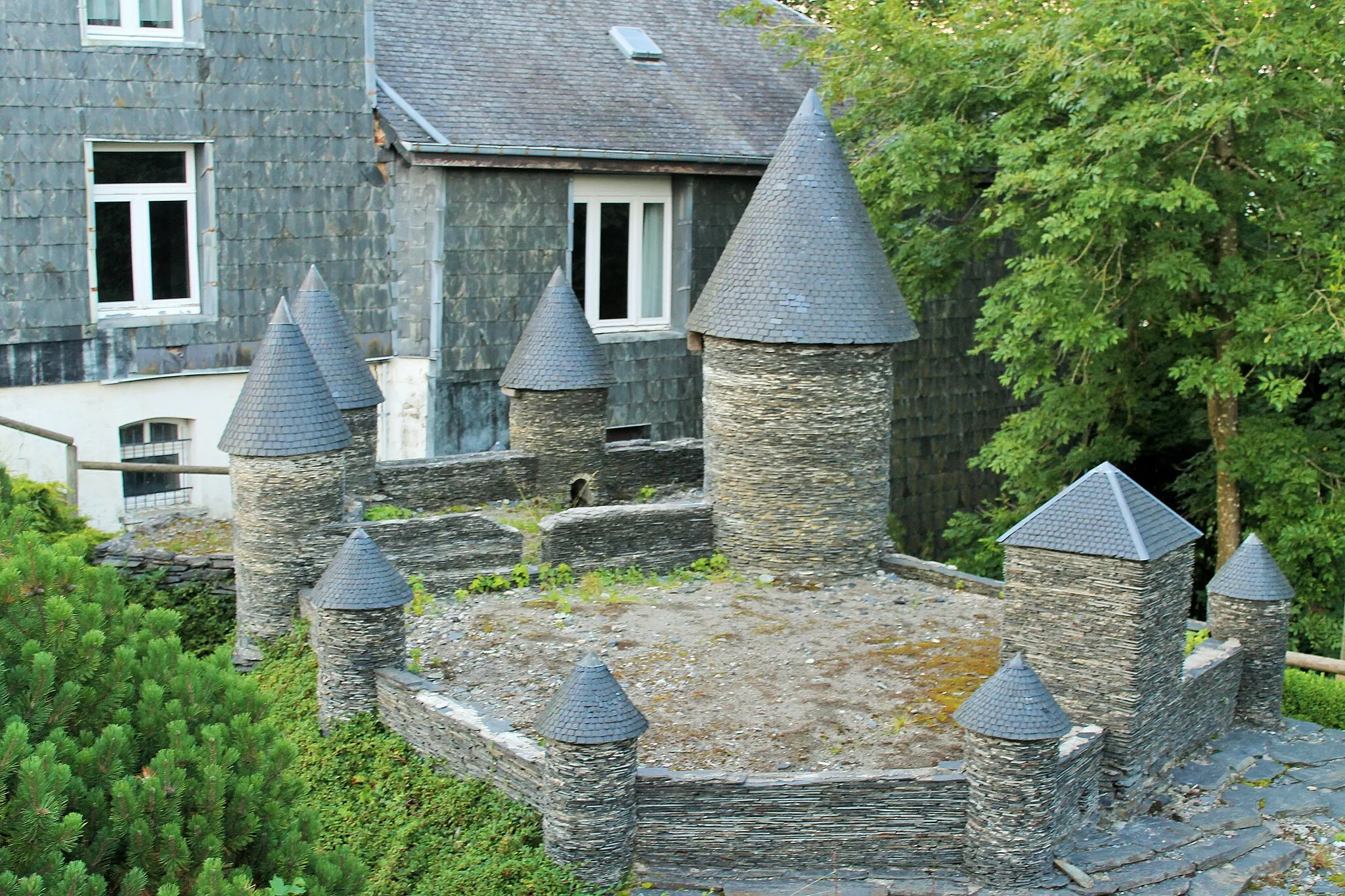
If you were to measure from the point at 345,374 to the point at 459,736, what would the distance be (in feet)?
21.4

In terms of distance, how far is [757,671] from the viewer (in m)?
14.1

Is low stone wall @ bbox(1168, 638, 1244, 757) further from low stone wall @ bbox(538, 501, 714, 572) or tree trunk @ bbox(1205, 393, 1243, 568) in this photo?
low stone wall @ bbox(538, 501, 714, 572)

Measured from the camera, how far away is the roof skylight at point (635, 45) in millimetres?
22672

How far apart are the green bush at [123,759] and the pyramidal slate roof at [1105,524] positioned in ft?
23.9

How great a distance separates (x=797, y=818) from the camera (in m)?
11.4

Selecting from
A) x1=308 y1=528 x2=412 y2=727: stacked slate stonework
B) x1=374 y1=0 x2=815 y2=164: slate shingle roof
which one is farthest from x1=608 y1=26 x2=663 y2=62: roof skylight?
x1=308 y1=528 x2=412 y2=727: stacked slate stonework

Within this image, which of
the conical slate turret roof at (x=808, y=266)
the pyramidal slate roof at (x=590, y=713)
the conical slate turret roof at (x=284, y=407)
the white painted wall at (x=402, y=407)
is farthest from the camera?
the white painted wall at (x=402, y=407)

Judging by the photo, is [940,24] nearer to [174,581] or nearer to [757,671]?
[757,671]

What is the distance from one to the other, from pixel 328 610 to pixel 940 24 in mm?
12972

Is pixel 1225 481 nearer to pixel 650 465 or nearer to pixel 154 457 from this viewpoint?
pixel 650 465

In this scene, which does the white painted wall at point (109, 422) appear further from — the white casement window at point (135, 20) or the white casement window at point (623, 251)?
the white casement window at point (623, 251)

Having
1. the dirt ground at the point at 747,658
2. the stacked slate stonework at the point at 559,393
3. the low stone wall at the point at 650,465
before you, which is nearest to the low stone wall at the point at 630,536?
the dirt ground at the point at 747,658

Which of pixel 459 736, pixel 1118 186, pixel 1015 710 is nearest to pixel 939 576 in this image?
pixel 1118 186

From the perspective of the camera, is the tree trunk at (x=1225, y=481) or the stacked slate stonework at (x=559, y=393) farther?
the tree trunk at (x=1225, y=481)
